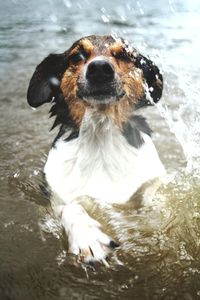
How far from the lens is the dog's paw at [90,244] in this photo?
3322 millimetres

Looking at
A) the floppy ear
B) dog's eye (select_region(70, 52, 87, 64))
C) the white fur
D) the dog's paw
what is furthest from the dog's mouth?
the dog's paw

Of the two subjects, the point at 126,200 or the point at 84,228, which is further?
the point at 126,200

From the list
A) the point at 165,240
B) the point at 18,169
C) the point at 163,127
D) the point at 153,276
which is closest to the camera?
the point at 153,276

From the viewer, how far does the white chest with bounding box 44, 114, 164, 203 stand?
4379mm

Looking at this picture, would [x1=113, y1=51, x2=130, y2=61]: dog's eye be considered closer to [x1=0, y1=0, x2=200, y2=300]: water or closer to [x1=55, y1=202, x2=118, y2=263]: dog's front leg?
[x1=0, y1=0, x2=200, y2=300]: water

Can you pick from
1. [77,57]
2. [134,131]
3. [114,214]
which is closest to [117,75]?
[77,57]

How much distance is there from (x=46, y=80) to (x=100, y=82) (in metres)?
0.81

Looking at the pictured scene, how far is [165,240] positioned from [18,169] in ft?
6.46

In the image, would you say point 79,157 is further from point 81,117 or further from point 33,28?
point 33,28

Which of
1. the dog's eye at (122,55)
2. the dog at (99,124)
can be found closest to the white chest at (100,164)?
the dog at (99,124)

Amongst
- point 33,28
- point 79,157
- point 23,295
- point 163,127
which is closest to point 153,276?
point 23,295

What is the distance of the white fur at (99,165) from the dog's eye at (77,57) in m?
0.45

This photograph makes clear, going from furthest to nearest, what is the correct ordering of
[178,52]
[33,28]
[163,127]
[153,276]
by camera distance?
[33,28] < [178,52] < [163,127] < [153,276]

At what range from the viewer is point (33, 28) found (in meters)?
10.6
